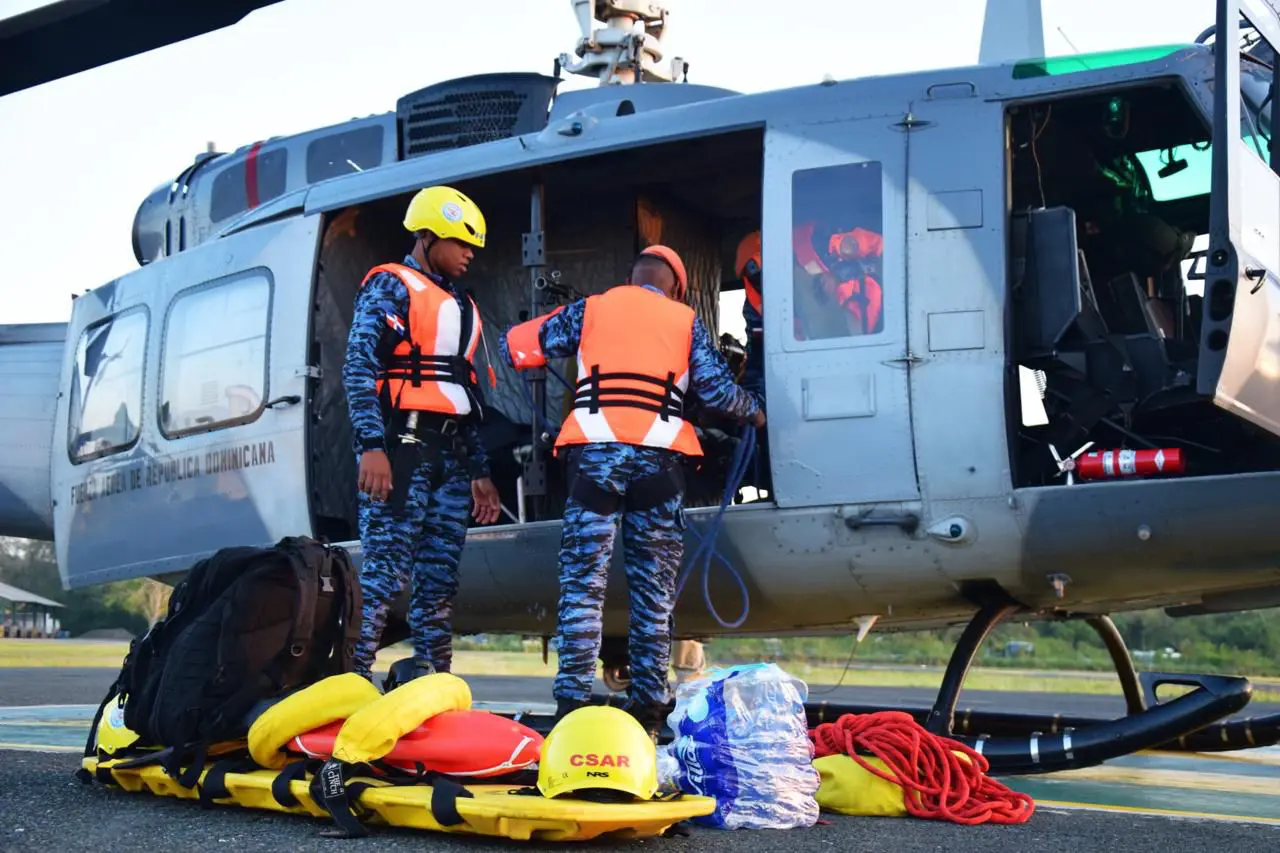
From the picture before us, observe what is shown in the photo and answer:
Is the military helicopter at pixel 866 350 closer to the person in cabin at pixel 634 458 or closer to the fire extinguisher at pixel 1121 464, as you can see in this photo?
the fire extinguisher at pixel 1121 464

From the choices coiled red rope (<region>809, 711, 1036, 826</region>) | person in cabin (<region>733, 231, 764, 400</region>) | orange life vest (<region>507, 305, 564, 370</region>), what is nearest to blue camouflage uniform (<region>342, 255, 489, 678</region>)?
orange life vest (<region>507, 305, 564, 370</region>)

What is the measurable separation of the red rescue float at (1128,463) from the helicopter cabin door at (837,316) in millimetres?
642

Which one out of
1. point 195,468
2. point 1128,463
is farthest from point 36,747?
point 1128,463

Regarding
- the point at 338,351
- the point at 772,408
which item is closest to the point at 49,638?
the point at 338,351

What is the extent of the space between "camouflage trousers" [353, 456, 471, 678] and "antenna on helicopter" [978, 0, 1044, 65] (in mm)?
2760

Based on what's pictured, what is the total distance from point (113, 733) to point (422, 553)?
146 centimetres

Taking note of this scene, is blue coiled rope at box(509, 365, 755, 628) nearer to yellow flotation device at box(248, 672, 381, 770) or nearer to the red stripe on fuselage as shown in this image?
yellow flotation device at box(248, 672, 381, 770)

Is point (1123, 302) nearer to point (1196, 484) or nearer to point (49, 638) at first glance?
point (1196, 484)

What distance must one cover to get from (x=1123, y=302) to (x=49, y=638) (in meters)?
24.4

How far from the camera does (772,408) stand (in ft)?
18.4

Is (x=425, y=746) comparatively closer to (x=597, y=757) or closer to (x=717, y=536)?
(x=597, y=757)

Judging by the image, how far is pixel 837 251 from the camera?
562 centimetres

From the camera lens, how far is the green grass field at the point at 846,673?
17.1 meters

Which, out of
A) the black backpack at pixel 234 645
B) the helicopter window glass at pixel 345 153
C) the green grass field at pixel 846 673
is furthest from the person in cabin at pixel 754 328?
the green grass field at pixel 846 673
